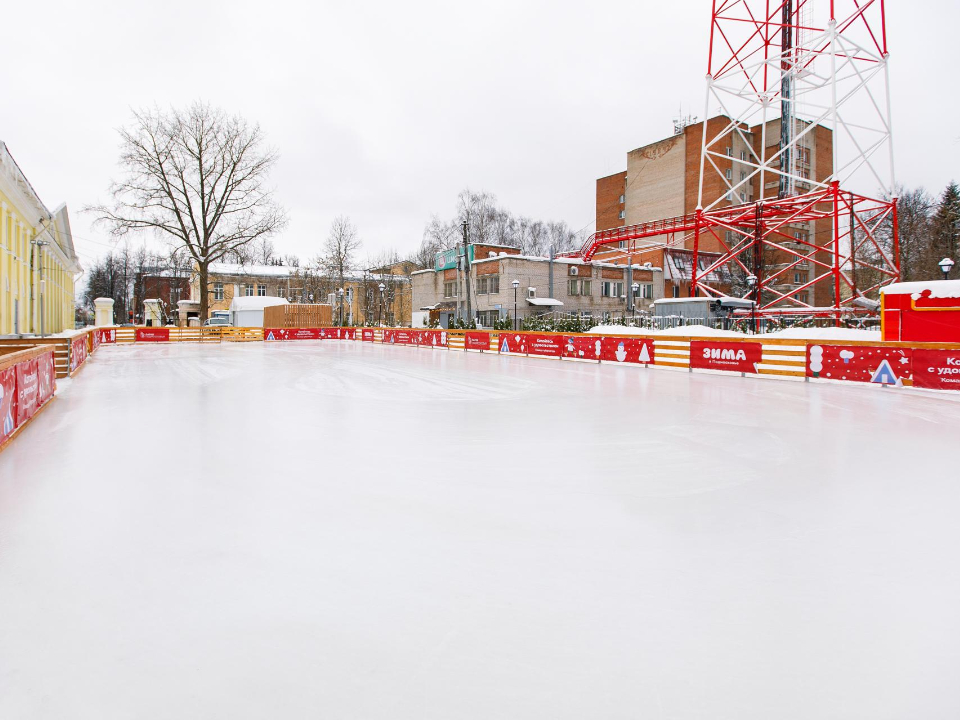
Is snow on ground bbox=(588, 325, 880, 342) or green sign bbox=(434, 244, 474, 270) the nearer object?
snow on ground bbox=(588, 325, 880, 342)

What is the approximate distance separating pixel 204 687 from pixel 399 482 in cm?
323

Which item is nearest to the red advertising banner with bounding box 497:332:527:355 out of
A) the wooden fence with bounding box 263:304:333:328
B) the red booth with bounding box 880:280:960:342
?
the red booth with bounding box 880:280:960:342

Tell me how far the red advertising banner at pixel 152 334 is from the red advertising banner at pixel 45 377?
112 ft

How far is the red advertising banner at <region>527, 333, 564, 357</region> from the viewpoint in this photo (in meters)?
25.9

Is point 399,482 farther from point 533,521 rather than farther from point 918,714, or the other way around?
point 918,714

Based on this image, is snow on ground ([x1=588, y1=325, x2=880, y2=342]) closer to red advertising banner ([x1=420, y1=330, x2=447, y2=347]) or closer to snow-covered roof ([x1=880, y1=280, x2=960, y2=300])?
snow-covered roof ([x1=880, y1=280, x2=960, y2=300])

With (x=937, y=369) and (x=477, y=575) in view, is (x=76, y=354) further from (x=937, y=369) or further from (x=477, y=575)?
(x=937, y=369)

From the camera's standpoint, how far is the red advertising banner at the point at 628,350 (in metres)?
21.6

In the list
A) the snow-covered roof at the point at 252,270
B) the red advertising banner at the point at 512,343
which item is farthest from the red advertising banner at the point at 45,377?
the snow-covered roof at the point at 252,270

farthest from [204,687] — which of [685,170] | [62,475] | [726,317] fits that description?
[685,170]

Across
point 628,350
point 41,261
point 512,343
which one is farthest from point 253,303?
point 628,350

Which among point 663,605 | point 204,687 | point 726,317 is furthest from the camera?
point 726,317

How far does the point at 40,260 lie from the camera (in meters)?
30.0

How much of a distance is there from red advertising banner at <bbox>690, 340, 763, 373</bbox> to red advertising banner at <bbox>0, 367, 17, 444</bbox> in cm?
1767
